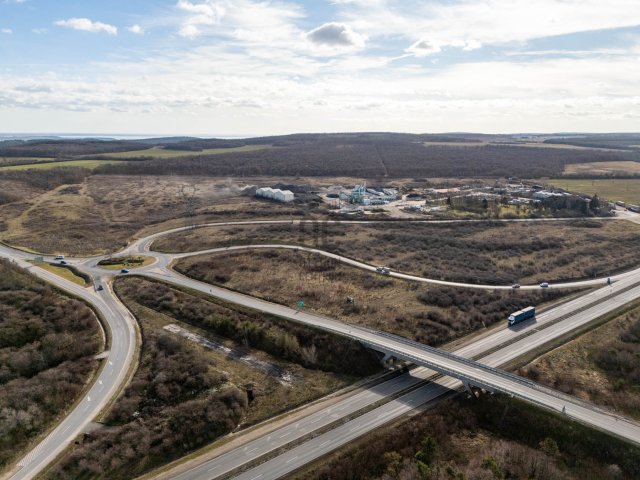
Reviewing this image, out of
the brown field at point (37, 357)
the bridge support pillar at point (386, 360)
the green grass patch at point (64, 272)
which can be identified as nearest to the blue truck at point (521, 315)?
the bridge support pillar at point (386, 360)

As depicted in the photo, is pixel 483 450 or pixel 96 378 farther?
pixel 96 378

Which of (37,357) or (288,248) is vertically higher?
(288,248)

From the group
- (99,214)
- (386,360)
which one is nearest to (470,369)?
(386,360)

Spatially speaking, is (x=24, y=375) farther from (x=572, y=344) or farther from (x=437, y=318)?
(x=572, y=344)

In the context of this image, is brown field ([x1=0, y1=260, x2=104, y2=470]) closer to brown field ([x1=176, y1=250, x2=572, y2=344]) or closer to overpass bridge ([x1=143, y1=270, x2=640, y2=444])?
overpass bridge ([x1=143, y1=270, x2=640, y2=444])

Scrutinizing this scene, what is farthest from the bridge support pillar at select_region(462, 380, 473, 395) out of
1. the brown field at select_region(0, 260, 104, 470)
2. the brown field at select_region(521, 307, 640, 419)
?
the brown field at select_region(0, 260, 104, 470)

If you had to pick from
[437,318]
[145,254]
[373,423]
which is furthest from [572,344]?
[145,254]

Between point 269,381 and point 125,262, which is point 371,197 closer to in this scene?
point 125,262
